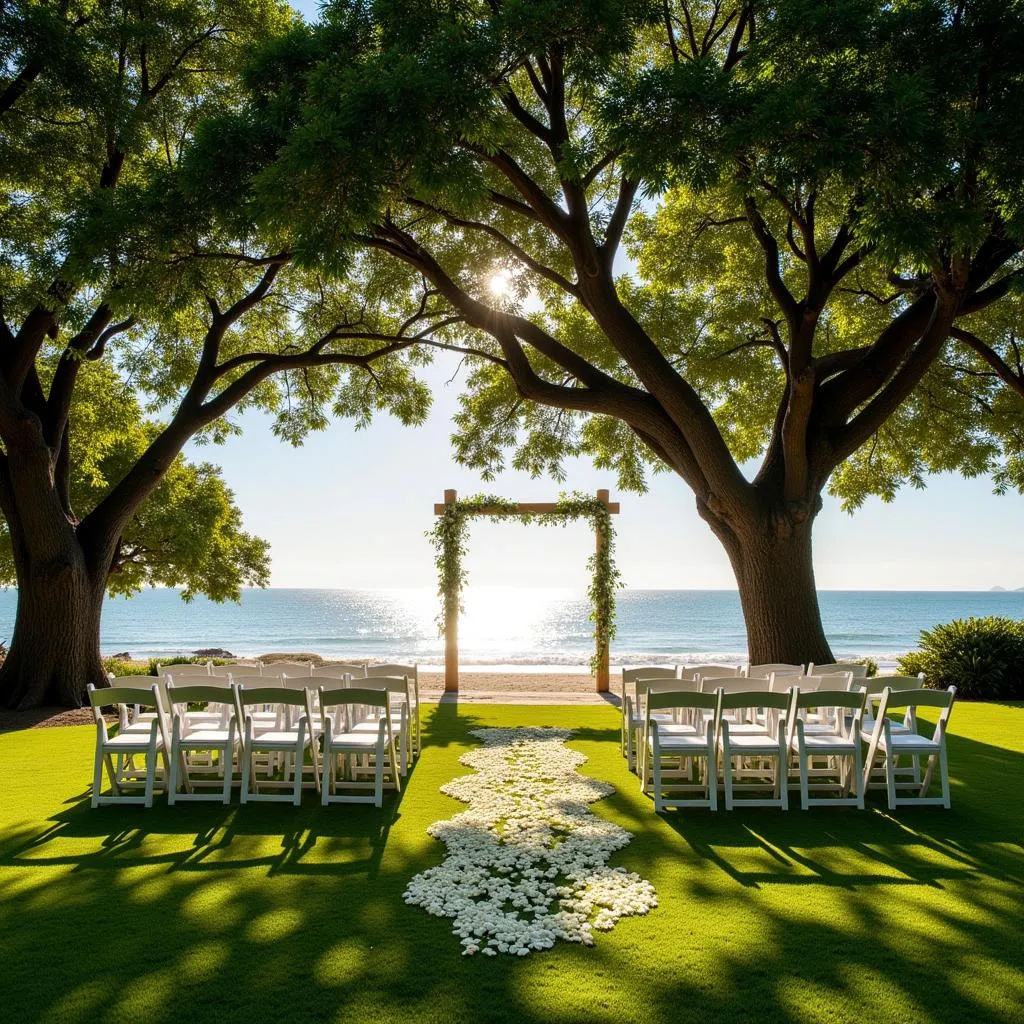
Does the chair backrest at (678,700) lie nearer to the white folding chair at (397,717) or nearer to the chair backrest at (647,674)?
the chair backrest at (647,674)

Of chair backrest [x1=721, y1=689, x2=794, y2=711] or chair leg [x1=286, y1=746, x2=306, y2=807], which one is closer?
chair backrest [x1=721, y1=689, x2=794, y2=711]

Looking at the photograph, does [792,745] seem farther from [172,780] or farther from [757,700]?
[172,780]

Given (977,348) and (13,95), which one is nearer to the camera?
(13,95)

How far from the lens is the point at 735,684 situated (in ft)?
22.0

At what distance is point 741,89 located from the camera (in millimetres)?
6070

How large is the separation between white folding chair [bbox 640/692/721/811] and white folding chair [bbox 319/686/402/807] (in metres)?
2.06

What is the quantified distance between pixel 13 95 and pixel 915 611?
3413 inches

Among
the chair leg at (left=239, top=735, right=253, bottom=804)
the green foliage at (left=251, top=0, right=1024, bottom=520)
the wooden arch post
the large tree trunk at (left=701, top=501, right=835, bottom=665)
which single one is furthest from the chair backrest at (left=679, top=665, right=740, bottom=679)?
the wooden arch post

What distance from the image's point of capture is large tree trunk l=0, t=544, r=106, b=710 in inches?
429

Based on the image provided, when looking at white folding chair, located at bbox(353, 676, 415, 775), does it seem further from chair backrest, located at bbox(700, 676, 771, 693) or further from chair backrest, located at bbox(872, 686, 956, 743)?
chair backrest, located at bbox(872, 686, 956, 743)

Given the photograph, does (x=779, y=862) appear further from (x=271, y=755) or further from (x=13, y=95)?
(x=13, y=95)

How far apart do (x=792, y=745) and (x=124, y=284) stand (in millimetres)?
7692

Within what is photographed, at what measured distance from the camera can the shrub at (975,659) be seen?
12.6 meters

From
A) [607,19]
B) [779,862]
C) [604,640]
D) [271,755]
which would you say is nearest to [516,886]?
[779,862]
